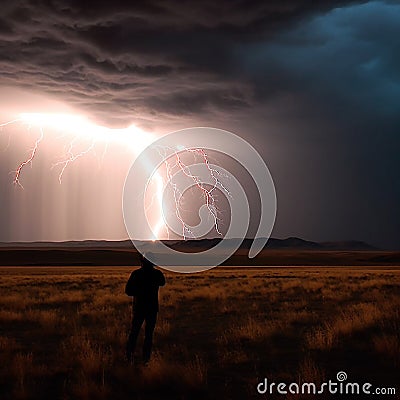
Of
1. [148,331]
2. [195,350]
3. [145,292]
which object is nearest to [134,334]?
[148,331]

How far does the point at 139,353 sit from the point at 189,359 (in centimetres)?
112

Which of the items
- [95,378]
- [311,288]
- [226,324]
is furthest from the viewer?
[311,288]

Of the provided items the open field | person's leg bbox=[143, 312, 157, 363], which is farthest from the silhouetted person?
the open field

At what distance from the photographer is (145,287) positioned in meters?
9.02

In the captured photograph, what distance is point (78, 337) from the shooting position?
12156 mm

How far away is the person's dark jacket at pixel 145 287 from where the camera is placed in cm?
900

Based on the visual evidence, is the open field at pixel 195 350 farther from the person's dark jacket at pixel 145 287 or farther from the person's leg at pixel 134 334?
the person's dark jacket at pixel 145 287

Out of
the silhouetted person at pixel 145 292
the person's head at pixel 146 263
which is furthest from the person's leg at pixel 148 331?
the person's head at pixel 146 263

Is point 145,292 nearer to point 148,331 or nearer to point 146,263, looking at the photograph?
point 146,263

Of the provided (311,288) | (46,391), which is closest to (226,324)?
(46,391)

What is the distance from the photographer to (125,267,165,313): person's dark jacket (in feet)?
29.5

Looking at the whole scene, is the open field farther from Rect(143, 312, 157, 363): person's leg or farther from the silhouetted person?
the silhouetted person

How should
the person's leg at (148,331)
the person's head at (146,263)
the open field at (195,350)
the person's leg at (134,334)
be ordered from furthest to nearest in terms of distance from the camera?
the person's leg at (134,334) < the person's leg at (148,331) < the person's head at (146,263) < the open field at (195,350)

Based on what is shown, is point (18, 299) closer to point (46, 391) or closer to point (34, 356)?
point (34, 356)
